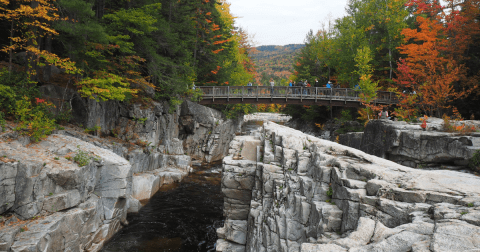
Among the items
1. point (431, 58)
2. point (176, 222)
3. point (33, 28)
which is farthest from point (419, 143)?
point (33, 28)

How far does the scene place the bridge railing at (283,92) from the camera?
26.2m

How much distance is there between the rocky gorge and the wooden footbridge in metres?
8.81

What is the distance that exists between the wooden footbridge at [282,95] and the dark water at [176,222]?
11.0m

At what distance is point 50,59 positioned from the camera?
11.1 m

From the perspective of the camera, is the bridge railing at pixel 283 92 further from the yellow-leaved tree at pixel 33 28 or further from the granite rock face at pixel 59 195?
the yellow-leaved tree at pixel 33 28

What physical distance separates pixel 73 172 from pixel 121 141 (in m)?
7.46

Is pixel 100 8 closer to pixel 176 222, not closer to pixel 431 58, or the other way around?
pixel 176 222

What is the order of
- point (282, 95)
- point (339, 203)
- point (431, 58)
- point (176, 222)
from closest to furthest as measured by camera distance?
1. point (339, 203)
2. point (176, 222)
3. point (431, 58)
4. point (282, 95)

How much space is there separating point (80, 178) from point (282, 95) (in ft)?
68.6

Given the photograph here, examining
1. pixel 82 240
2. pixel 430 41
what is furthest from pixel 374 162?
pixel 430 41

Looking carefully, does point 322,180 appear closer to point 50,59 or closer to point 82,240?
point 82,240

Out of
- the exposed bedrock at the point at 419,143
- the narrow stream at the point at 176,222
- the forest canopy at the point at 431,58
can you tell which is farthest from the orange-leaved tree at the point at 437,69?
the narrow stream at the point at 176,222

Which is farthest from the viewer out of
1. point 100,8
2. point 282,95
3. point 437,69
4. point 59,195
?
point 282,95

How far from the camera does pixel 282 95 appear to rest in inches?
1048
